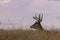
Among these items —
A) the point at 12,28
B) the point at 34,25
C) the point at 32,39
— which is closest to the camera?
the point at 32,39

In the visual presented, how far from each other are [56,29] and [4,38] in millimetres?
2705

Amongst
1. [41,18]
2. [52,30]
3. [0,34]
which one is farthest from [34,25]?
[0,34]

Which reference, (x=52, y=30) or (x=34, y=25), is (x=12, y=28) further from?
(x=34, y=25)

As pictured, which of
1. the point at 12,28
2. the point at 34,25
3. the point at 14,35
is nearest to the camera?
the point at 14,35

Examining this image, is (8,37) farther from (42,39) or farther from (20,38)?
(42,39)

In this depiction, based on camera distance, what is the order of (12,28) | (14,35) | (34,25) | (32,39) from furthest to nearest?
(34,25) → (12,28) → (14,35) → (32,39)

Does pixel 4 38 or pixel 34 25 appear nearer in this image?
pixel 4 38

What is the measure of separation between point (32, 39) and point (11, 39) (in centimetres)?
62

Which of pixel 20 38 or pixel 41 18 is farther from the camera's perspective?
pixel 41 18

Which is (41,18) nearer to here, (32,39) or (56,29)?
(56,29)

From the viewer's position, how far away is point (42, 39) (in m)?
6.19

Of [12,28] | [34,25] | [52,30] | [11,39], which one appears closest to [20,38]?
[11,39]

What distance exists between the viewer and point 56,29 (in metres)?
8.30

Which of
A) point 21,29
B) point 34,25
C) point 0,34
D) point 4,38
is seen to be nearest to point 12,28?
point 21,29
